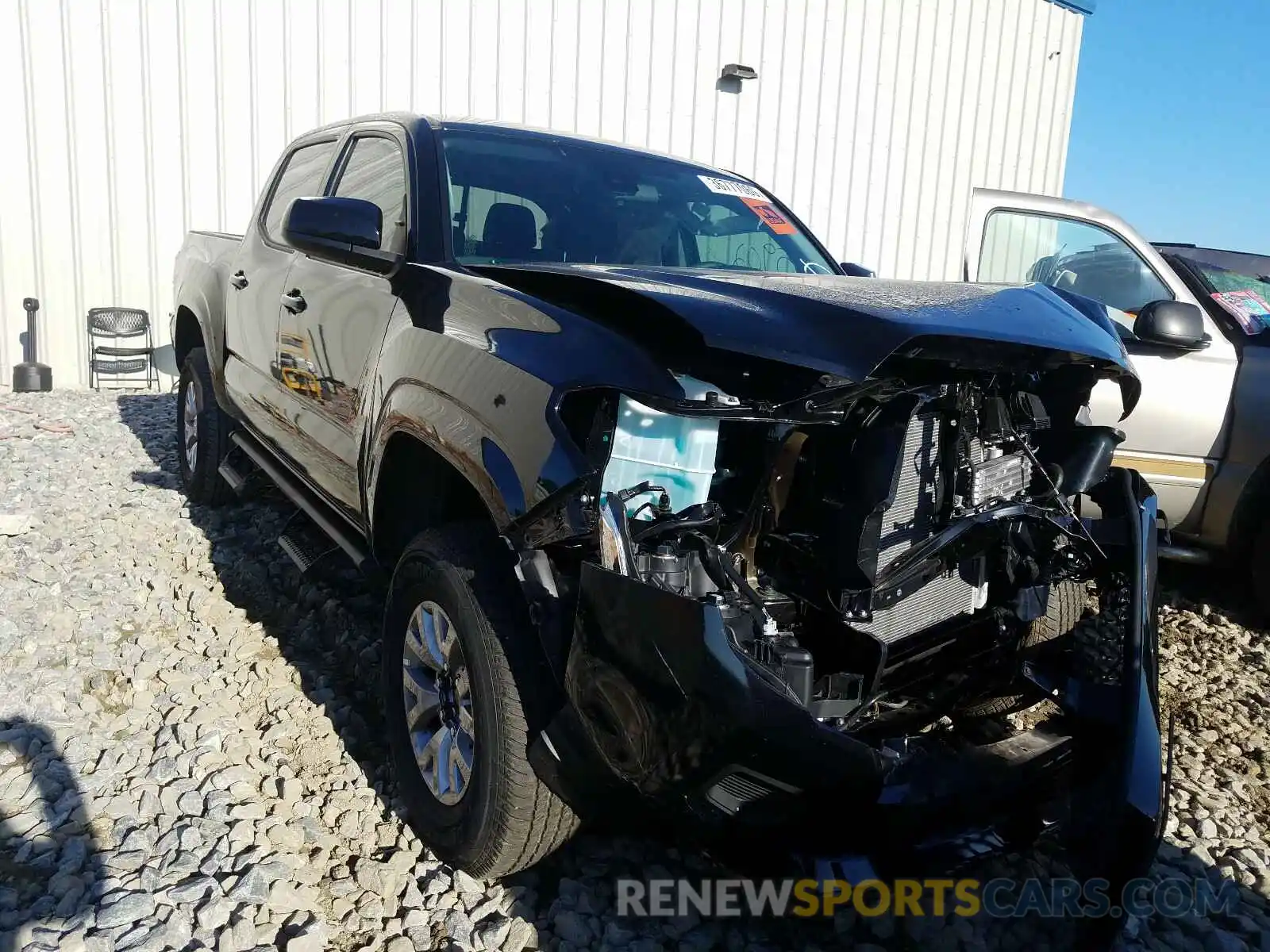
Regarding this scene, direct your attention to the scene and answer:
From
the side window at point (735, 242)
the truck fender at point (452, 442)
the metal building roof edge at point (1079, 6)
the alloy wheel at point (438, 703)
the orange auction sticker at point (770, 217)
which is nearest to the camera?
the truck fender at point (452, 442)

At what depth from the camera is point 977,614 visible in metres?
2.51

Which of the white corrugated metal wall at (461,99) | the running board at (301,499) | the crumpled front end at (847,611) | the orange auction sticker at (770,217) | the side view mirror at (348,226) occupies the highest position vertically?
the white corrugated metal wall at (461,99)

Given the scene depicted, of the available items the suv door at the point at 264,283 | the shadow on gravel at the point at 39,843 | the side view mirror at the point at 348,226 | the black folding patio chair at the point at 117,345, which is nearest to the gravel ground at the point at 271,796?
the shadow on gravel at the point at 39,843

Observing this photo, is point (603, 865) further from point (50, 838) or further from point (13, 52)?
point (13, 52)

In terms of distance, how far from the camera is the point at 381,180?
327 centimetres

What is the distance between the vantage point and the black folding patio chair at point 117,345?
29.5ft

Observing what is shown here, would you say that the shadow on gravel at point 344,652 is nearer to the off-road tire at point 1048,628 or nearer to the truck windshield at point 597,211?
the off-road tire at point 1048,628

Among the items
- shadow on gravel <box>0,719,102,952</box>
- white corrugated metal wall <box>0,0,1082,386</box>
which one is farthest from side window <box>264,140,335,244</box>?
white corrugated metal wall <box>0,0,1082,386</box>

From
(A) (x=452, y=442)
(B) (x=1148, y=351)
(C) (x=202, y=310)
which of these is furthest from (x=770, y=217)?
(C) (x=202, y=310)

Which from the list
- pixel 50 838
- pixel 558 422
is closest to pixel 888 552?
pixel 558 422

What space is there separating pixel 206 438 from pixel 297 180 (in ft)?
4.89

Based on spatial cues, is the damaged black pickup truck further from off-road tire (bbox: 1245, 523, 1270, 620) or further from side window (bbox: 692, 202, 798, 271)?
off-road tire (bbox: 1245, 523, 1270, 620)

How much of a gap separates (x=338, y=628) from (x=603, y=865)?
5.80 ft

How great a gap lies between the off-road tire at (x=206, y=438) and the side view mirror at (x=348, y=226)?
225cm
